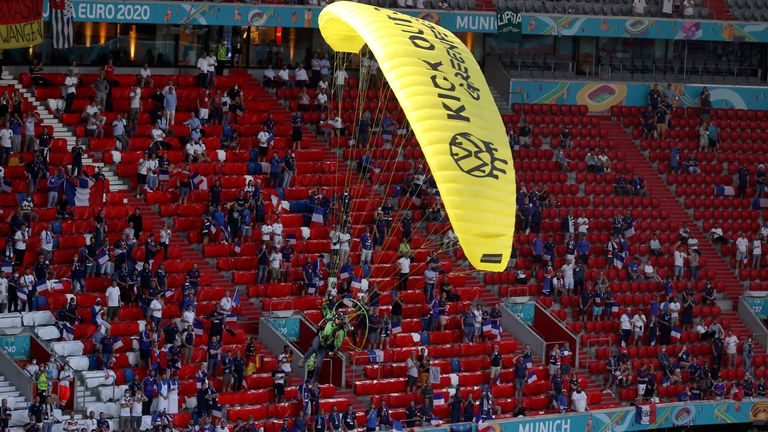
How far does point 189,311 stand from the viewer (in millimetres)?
32250

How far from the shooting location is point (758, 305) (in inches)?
1578

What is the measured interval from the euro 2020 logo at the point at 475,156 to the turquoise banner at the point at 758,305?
58.7ft

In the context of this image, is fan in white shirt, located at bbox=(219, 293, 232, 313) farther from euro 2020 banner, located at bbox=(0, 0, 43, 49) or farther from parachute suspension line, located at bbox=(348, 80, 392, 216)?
euro 2020 banner, located at bbox=(0, 0, 43, 49)

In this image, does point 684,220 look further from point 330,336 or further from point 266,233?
point 330,336

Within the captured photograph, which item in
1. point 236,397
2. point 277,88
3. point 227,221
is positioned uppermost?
point 277,88

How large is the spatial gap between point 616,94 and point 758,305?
6.85m

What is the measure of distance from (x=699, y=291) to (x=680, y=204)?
10.1ft

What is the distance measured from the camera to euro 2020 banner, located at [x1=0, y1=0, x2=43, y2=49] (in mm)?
26750

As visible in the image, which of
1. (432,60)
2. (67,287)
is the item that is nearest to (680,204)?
(67,287)

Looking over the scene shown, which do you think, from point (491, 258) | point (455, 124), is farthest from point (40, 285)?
point (491, 258)

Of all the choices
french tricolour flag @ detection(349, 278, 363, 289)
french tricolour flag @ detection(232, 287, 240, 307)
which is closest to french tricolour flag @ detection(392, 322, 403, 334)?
french tricolour flag @ detection(349, 278, 363, 289)

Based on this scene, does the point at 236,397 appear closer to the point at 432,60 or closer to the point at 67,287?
the point at 67,287

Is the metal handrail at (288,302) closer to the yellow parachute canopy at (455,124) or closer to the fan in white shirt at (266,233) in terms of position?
the fan in white shirt at (266,233)

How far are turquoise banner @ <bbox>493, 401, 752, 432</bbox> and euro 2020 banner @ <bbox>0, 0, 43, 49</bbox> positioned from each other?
11653 millimetres
